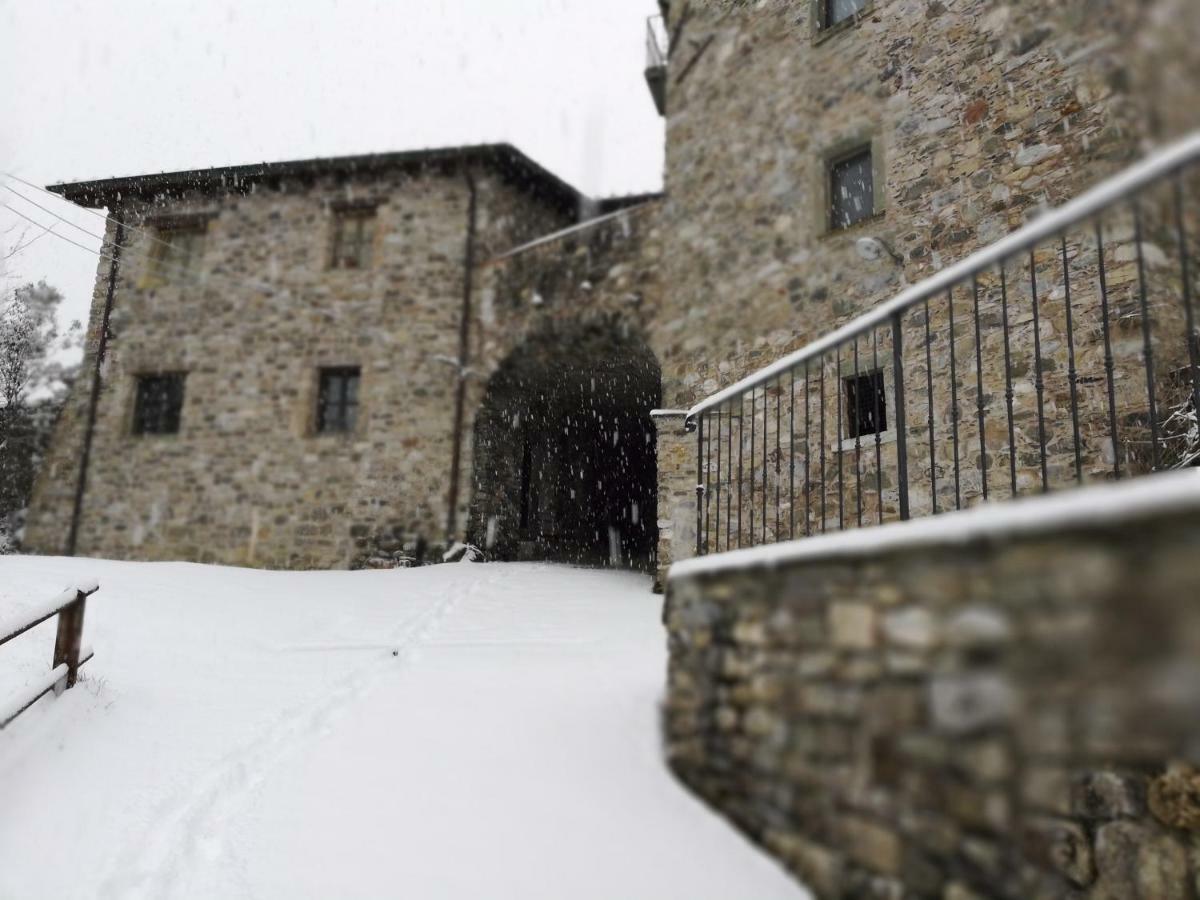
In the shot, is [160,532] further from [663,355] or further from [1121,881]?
[1121,881]

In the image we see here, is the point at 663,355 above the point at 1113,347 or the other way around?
above

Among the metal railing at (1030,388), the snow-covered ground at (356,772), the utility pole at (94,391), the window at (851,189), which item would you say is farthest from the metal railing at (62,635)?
the utility pole at (94,391)

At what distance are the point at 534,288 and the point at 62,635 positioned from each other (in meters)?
7.55

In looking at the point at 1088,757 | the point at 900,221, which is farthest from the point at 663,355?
the point at 1088,757

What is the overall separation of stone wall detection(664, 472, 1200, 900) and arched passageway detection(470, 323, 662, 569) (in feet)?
23.8

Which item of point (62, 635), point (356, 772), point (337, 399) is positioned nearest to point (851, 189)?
point (356, 772)

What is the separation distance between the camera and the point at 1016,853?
183 centimetres

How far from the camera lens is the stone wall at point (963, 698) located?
4.43 feet

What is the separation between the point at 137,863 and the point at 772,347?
6626 millimetres

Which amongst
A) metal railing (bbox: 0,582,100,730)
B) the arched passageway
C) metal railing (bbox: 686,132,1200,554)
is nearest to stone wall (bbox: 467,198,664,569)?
the arched passageway

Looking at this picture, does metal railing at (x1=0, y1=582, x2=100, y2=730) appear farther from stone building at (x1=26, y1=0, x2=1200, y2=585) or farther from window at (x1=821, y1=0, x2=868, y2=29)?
window at (x1=821, y1=0, x2=868, y2=29)

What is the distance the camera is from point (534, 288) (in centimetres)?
1093

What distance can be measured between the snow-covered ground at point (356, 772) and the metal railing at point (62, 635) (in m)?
0.13

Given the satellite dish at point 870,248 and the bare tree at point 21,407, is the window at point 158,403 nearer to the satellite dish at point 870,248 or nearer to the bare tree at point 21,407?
the bare tree at point 21,407
